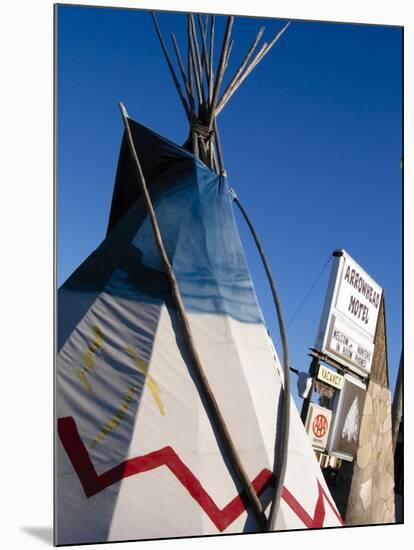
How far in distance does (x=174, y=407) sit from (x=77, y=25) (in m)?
2.29

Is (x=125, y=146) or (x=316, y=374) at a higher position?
(x=125, y=146)

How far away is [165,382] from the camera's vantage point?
5.75 meters

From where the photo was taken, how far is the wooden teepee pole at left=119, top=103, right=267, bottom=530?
5762mm

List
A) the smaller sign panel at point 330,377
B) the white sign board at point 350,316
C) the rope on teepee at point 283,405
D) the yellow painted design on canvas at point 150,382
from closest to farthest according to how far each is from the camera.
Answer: the yellow painted design on canvas at point 150,382 < the rope on teepee at point 283,405 < the white sign board at point 350,316 < the smaller sign panel at point 330,377

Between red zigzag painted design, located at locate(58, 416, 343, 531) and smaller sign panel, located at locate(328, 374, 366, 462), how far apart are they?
132 cm

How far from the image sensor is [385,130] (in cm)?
670

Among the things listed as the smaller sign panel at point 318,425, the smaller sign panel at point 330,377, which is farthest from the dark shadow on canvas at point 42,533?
the smaller sign panel at point 330,377

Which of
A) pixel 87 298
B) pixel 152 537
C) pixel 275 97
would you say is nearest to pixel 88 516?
pixel 152 537

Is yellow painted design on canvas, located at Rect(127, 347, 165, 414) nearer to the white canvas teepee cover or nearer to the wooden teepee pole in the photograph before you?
the white canvas teepee cover

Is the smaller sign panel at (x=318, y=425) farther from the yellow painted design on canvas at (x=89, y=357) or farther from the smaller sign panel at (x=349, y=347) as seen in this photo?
the yellow painted design on canvas at (x=89, y=357)

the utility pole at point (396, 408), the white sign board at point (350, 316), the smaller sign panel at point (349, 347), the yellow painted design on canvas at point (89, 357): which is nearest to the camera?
the yellow painted design on canvas at point (89, 357)

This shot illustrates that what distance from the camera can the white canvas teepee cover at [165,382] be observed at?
215 inches

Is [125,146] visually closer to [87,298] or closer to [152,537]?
[87,298]

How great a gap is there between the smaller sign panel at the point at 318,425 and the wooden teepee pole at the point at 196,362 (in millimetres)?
1303
